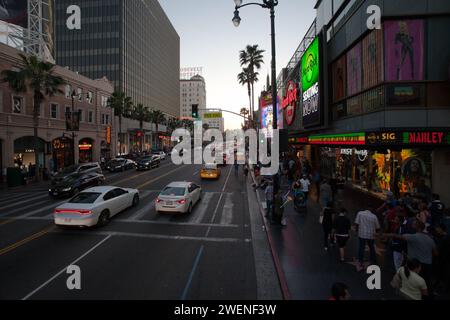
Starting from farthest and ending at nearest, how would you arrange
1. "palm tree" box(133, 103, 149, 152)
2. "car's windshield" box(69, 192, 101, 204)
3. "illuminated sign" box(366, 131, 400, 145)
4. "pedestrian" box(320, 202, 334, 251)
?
"palm tree" box(133, 103, 149, 152) → "car's windshield" box(69, 192, 101, 204) → "illuminated sign" box(366, 131, 400, 145) → "pedestrian" box(320, 202, 334, 251)

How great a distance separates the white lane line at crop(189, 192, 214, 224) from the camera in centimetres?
1348

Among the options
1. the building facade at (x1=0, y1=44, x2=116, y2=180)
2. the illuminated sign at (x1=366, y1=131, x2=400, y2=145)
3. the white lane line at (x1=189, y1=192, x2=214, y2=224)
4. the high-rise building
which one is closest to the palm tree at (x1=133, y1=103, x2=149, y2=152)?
the building facade at (x1=0, y1=44, x2=116, y2=180)

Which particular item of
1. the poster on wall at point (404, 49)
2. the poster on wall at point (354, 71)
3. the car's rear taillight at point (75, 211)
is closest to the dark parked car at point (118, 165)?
the car's rear taillight at point (75, 211)

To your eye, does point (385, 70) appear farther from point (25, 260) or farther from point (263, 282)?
point (25, 260)

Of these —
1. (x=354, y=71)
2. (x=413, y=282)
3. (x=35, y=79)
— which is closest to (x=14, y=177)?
(x=35, y=79)

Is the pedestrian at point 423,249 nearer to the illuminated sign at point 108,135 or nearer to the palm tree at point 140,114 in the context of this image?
the illuminated sign at point 108,135


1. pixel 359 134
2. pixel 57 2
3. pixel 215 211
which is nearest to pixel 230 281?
pixel 215 211

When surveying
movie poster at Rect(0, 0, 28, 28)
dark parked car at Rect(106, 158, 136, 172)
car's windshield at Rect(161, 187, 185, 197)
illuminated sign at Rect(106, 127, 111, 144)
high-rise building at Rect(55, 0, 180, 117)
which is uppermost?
high-rise building at Rect(55, 0, 180, 117)

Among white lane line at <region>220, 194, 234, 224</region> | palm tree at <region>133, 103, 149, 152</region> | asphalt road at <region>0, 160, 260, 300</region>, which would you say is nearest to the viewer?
asphalt road at <region>0, 160, 260, 300</region>

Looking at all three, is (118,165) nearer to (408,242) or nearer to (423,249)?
(408,242)

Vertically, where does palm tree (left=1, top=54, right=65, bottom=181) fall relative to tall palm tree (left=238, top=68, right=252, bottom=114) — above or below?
below

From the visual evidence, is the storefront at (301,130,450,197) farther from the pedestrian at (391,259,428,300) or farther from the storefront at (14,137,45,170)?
the storefront at (14,137,45,170)

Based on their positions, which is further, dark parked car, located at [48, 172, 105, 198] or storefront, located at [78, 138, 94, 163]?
storefront, located at [78, 138, 94, 163]

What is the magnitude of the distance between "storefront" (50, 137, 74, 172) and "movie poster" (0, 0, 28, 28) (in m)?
14.9
